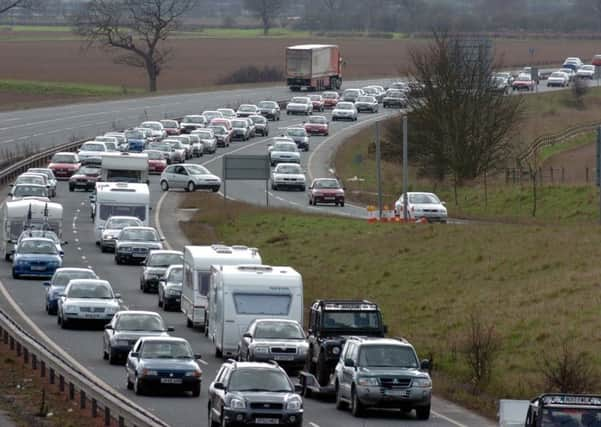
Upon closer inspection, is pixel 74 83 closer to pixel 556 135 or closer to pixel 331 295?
pixel 556 135

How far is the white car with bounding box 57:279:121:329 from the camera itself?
4300 cm

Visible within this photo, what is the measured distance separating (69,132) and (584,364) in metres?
76.1

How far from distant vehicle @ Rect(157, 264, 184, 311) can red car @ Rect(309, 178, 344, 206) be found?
30.2 m

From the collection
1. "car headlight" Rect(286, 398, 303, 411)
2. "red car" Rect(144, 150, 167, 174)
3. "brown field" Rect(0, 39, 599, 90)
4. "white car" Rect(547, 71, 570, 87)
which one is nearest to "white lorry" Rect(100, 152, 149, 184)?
"red car" Rect(144, 150, 167, 174)

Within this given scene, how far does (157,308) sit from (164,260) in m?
3.31

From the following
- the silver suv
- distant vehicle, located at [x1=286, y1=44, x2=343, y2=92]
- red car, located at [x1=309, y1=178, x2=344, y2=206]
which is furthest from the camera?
distant vehicle, located at [x1=286, y1=44, x2=343, y2=92]

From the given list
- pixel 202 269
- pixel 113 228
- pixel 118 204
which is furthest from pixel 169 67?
pixel 202 269

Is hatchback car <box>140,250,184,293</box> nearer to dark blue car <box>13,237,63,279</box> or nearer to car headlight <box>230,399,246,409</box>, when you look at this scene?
dark blue car <box>13,237,63,279</box>

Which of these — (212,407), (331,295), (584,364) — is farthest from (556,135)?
(212,407)

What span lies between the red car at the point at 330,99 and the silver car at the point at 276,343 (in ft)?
321

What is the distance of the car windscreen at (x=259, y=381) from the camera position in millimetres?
27203

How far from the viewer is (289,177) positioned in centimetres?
8594

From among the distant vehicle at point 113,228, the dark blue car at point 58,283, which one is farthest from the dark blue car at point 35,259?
the dark blue car at point 58,283

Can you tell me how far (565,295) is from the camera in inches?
1784
